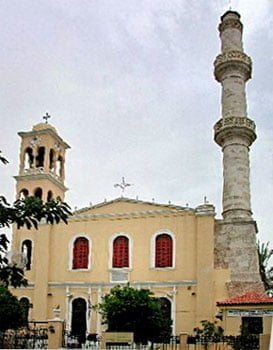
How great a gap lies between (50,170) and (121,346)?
9.00m

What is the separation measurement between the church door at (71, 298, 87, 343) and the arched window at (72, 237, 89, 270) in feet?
3.45

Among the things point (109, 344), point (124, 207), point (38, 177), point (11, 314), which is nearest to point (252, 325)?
point (109, 344)

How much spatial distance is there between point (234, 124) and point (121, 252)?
5.20m

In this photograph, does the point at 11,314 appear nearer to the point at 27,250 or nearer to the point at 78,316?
the point at 78,316

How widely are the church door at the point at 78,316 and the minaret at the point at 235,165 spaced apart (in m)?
4.14

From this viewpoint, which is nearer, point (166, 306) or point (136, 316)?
point (136, 316)

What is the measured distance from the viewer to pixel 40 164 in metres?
19.8

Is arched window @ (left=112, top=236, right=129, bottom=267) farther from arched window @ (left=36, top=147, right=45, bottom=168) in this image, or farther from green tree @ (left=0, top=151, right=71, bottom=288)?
green tree @ (left=0, top=151, right=71, bottom=288)

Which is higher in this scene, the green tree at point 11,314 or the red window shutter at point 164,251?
the red window shutter at point 164,251

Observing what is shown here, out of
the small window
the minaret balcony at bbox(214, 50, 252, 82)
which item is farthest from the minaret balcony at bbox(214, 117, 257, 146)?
the small window

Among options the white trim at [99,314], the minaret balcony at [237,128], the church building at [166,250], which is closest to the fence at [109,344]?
the white trim at [99,314]

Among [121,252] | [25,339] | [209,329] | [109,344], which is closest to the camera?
[109,344]

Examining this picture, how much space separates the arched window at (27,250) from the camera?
17984 mm

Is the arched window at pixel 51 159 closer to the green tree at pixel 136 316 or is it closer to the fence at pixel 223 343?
the green tree at pixel 136 316
